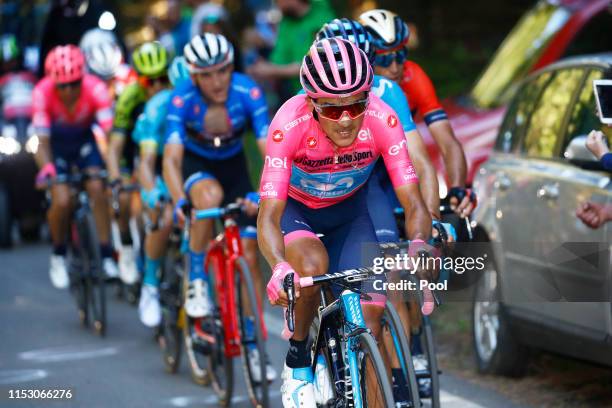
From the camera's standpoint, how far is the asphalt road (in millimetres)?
7848

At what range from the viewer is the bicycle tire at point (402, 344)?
17.7 feet

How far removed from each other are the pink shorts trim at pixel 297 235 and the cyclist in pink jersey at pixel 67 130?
5.20 meters

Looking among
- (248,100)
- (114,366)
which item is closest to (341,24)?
(248,100)

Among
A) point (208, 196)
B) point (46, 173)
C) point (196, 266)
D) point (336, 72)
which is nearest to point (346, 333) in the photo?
point (336, 72)

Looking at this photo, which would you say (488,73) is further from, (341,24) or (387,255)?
(387,255)

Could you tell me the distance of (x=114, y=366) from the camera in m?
8.98

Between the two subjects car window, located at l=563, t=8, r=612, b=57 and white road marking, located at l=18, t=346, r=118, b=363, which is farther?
car window, located at l=563, t=8, r=612, b=57

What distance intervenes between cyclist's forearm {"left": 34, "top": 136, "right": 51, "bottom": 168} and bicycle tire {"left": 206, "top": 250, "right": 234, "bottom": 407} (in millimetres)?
3132

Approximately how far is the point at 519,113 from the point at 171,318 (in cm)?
282

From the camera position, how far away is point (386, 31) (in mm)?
6941

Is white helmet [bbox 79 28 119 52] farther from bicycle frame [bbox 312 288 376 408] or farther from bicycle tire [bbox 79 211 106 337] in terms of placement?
bicycle frame [bbox 312 288 376 408]

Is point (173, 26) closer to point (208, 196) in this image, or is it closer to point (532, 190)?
point (208, 196)

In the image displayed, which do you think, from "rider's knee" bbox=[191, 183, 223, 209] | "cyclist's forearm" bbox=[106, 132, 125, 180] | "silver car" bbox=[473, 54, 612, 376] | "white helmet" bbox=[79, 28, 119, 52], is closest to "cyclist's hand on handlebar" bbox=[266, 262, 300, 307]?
"silver car" bbox=[473, 54, 612, 376]

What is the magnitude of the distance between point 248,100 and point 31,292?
5142mm
